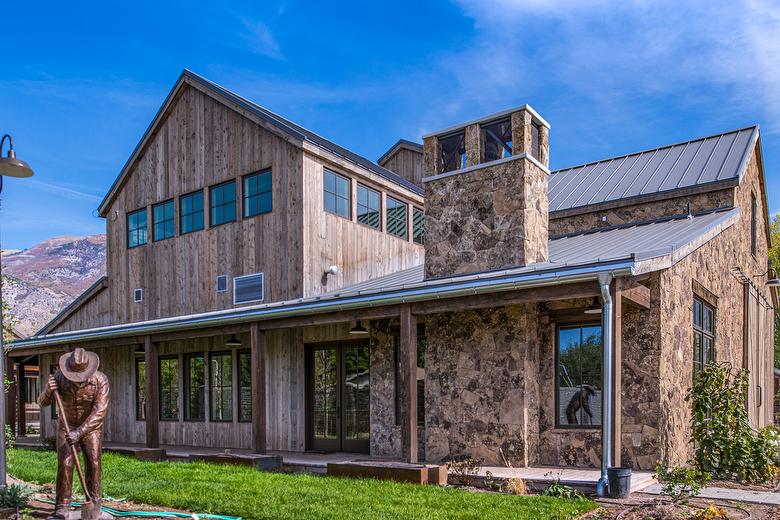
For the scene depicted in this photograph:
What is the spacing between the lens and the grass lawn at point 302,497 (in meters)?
6.68

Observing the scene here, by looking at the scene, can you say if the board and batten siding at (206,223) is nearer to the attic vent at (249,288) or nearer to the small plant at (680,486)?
the attic vent at (249,288)

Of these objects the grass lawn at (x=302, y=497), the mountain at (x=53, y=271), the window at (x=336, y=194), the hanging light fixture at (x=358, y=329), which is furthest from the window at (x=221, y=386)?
the mountain at (x=53, y=271)

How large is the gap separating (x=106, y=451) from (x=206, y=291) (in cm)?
382

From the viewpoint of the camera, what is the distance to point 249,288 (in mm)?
14211

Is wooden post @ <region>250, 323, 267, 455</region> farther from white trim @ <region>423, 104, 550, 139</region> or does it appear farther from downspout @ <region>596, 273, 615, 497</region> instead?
downspout @ <region>596, 273, 615, 497</region>

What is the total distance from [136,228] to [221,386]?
5.05 metres

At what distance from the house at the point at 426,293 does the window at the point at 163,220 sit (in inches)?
2.0

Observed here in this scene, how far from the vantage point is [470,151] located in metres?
10.9

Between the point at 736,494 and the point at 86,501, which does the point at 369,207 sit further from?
the point at 86,501

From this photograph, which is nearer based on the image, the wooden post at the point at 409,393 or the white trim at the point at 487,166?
the wooden post at the point at 409,393

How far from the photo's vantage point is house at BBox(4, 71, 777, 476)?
9312mm

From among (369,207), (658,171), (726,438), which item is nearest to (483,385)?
(726,438)

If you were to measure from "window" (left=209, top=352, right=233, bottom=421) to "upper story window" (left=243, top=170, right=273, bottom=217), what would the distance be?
3.04 metres

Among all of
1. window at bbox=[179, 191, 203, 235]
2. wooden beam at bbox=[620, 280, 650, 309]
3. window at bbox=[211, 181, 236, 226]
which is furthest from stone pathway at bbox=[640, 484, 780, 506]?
window at bbox=[179, 191, 203, 235]
